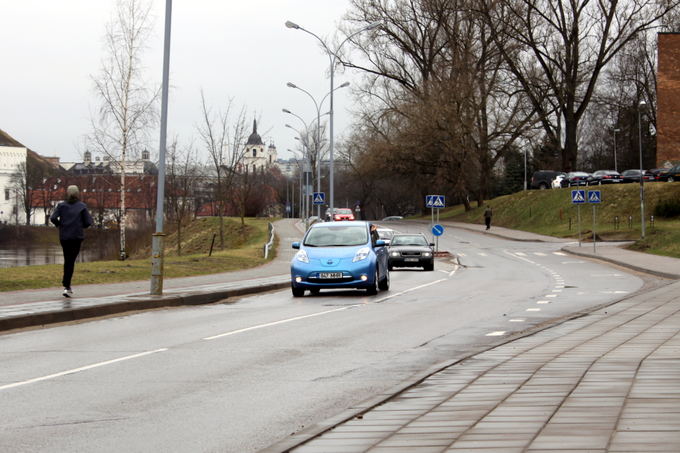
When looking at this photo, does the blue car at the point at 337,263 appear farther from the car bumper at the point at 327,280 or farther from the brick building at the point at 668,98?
the brick building at the point at 668,98

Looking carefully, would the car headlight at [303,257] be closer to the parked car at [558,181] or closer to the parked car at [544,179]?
the parked car at [558,181]

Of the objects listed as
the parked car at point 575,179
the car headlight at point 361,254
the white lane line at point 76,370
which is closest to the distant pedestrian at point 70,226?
the car headlight at point 361,254

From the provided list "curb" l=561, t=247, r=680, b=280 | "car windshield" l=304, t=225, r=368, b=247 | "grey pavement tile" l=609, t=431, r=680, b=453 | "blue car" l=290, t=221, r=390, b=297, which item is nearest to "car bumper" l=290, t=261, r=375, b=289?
"blue car" l=290, t=221, r=390, b=297

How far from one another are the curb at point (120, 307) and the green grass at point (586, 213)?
30.0 m

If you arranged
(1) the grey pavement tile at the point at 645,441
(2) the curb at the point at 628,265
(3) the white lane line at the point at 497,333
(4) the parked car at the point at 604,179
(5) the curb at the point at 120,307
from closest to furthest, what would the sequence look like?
(1) the grey pavement tile at the point at 645,441 → (3) the white lane line at the point at 497,333 → (5) the curb at the point at 120,307 → (2) the curb at the point at 628,265 → (4) the parked car at the point at 604,179

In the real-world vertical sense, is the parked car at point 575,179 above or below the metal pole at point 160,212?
above

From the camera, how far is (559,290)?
2362cm

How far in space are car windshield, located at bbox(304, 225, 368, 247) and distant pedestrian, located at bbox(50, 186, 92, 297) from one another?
6.69 meters

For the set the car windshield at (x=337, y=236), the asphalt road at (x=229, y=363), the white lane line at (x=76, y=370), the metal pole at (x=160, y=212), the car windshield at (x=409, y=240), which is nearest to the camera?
the asphalt road at (x=229, y=363)

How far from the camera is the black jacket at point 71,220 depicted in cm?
1747

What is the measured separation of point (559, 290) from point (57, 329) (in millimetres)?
13637

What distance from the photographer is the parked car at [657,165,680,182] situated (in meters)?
68.7

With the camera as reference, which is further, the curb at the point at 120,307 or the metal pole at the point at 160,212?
the metal pole at the point at 160,212

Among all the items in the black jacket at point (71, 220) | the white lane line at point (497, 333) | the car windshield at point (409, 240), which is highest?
the black jacket at point (71, 220)
